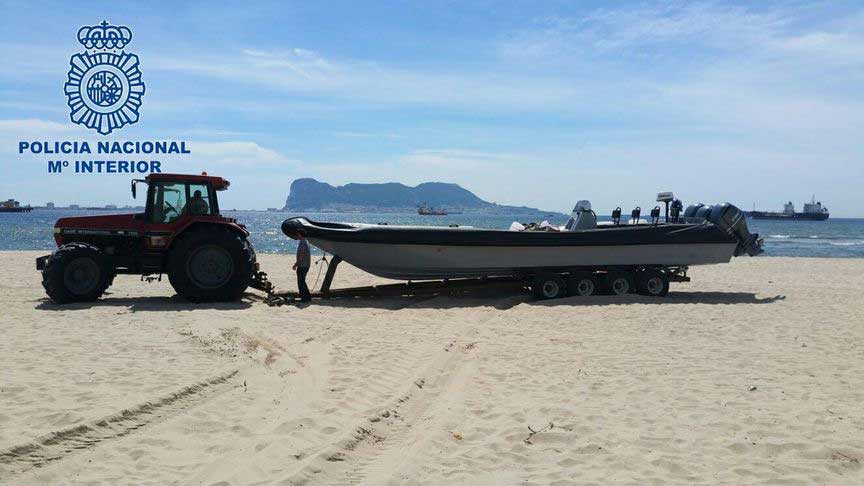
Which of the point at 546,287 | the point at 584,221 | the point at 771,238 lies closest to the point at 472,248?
the point at 546,287

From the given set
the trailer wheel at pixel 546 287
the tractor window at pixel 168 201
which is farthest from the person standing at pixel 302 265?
the trailer wheel at pixel 546 287

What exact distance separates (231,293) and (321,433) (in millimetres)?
6694

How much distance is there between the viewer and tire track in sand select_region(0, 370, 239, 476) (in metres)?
3.99

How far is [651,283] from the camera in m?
12.1

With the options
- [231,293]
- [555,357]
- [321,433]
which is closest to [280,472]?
[321,433]

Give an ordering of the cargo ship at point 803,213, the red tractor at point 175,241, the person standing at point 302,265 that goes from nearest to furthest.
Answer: the red tractor at point 175,241
the person standing at point 302,265
the cargo ship at point 803,213

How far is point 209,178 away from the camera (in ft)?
36.1

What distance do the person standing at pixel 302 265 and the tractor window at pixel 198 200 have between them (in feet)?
5.21

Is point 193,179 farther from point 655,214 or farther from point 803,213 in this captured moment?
point 803,213

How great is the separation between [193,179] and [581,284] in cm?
681

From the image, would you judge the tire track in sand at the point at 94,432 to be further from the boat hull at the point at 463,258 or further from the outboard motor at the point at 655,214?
the outboard motor at the point at 655,214

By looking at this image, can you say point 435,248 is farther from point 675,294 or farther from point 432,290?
point 675,294

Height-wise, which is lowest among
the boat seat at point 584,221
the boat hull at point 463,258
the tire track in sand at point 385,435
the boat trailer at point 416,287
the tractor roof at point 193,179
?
the tire track in sand at point 385,435

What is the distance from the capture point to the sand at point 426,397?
4.12 meters
